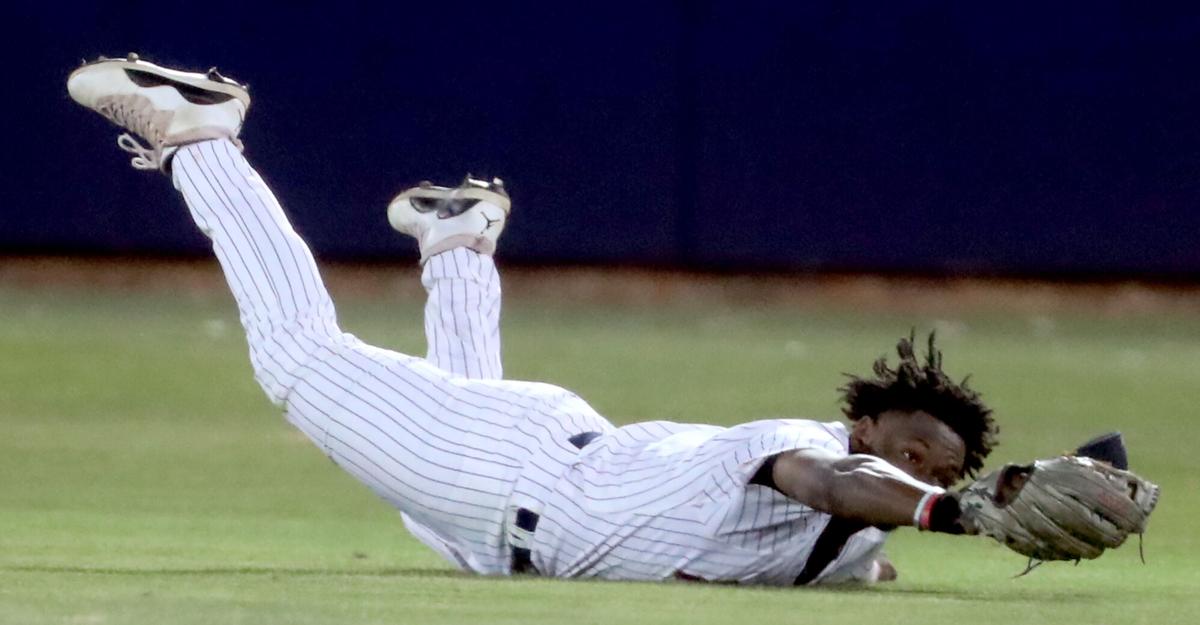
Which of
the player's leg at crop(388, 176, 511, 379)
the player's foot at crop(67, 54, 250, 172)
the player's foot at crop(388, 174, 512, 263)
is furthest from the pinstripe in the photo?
the player's foot at crop(388, 174, 512, 263)

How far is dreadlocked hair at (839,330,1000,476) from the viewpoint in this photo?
432 cm

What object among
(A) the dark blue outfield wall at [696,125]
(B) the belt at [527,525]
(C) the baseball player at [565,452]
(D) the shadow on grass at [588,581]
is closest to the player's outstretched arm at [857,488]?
(C) the baseball player at [565,452]

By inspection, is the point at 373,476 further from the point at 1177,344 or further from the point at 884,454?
A: the point at 1177,344

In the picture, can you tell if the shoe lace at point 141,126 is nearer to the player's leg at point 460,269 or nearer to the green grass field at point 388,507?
the player's leg at point 460,269

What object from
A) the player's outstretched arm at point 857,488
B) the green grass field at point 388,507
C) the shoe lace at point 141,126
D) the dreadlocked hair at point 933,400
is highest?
the shoe lace at point 141,126

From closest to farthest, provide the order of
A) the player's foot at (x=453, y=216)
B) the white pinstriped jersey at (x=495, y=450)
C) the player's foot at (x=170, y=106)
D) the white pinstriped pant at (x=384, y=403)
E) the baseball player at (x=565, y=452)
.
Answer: the baseball player at (x=565, y=452)
the white pinstriped jersey at (x=495, y=450)
the white pinstriped pant at (x=384, y=403)
the player's foot at (x=170, y=106)
the player's foot at (x=453, y=216)

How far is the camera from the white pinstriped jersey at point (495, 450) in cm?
425

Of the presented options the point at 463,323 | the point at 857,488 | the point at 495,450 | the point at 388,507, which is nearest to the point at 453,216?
the point at 463,323

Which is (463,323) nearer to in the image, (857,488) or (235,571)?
(235,571)

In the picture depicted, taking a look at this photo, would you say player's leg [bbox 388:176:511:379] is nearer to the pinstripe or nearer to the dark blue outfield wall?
the pinstripe

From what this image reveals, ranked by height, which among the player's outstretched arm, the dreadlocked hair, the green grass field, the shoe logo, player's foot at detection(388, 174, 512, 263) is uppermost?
the shoe logo

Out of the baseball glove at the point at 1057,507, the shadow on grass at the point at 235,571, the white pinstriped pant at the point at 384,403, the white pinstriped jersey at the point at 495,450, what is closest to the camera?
the baseball glove at the point at 1057,507

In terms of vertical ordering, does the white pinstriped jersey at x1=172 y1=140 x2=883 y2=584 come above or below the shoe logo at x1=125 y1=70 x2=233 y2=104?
below

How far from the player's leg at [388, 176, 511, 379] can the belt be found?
101cm
